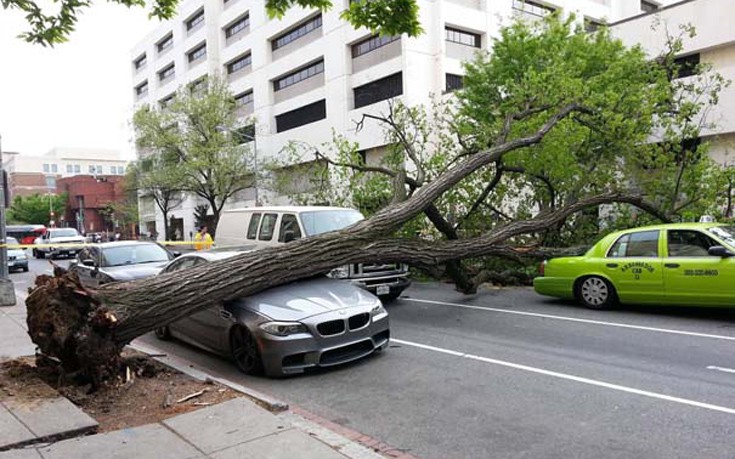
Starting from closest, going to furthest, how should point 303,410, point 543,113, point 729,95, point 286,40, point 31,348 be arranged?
1. point 303,410
2. point 31,348
3. point 543,113
4. point 729,95
5. point 286,40

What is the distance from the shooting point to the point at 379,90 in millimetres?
33812

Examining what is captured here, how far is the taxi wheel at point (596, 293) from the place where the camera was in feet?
32.2

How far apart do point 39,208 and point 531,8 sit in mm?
76704

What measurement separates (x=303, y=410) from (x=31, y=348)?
465 cm

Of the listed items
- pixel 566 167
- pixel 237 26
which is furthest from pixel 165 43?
pixel 566 167

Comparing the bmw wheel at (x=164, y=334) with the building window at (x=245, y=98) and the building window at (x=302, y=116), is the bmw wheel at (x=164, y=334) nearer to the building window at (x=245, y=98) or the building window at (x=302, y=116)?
the building window at (x=302, y=116)

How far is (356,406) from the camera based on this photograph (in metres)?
5.47

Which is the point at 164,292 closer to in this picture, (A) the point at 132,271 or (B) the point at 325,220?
(B) the point at 325,220

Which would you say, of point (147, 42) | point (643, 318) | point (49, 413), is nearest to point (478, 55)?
point (643, 318)

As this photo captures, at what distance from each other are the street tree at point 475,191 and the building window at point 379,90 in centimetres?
946

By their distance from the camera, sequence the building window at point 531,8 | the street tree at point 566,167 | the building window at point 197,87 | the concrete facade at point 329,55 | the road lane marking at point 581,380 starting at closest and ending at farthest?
the road lane marking at point 581,380
the street tree at point 566,167
the concrete facade at point 329,55
the building window at point 531,8
the building window at point 197,87

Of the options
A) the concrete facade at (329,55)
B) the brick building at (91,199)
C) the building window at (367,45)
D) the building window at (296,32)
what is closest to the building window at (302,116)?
the concrete facade at (329,55)

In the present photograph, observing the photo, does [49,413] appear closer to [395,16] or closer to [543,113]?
[395,16]

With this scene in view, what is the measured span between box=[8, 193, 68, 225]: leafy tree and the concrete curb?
3290 inches
